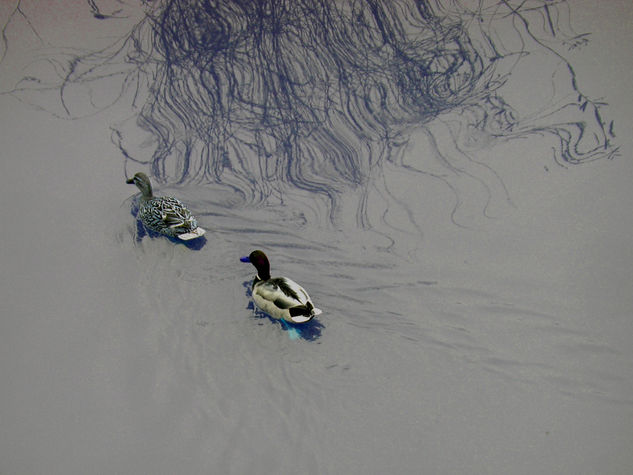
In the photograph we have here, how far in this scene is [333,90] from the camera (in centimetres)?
377

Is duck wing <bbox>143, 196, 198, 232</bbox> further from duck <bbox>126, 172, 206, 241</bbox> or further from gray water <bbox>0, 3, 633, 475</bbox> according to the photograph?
gray water <bbox>0, 3, 633, 475</bbox>

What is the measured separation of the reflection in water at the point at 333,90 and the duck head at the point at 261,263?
25.8 inches

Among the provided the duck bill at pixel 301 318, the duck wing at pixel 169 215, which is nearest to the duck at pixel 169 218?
the duck wing at pixel 169 215

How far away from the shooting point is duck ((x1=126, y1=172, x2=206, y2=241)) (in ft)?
9.35

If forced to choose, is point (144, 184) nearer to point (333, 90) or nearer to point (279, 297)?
point (279, 297)

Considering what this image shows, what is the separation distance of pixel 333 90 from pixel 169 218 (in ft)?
4.94

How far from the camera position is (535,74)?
3779 mm

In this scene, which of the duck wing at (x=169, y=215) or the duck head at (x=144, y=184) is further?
the duck head at (x=144, y=184)

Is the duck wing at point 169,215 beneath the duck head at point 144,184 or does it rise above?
beneath

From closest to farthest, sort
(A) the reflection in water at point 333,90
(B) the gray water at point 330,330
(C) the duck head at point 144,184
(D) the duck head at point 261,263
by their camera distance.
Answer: (B) the gray water at point 330,330, (D) the duck head at point 261,263, (C) the duck head at point 144,184, (A) the reflection in water at point 333,90

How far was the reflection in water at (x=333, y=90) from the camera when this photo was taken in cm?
341

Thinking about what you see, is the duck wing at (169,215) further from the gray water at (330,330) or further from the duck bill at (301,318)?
the duck bill at (301,318)

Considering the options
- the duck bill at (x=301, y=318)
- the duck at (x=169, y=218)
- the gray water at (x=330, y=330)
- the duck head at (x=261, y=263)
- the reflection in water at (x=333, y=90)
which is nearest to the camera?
the gray water at (x=330, y=330)

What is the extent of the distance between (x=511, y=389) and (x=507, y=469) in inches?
13.4
